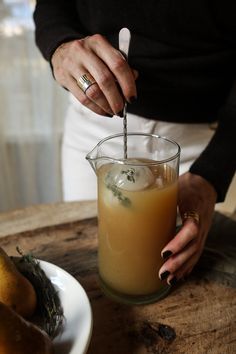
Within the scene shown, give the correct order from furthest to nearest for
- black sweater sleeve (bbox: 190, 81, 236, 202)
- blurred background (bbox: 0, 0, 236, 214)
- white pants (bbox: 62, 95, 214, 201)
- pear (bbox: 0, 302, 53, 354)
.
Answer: blurred background (bbox: 0, 0, 236, 214), white pants (bbox: 62, 95, 214, 201), black sweater sleeve (bbox: 190, 81, 236, 202), pear (bbox: 0, 302, 53, 354)

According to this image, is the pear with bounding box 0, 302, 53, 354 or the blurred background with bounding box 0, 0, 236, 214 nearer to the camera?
the pear with bounding box 0, 302, 53, 354

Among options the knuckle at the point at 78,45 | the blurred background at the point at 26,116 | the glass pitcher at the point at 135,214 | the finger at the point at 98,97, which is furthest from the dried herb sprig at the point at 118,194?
the blurred background at the point at 26,116

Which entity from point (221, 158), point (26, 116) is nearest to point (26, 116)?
point (26, 116)

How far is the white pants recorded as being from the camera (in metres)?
0.88

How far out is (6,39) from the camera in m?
1.28

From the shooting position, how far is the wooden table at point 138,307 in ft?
1.79

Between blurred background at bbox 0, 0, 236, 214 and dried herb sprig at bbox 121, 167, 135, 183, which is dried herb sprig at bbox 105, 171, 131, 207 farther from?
Result: blurred background at bbox 0, 0, 236, 214

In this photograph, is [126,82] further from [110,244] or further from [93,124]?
[93,124]

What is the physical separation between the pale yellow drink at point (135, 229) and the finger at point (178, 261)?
0.02 m

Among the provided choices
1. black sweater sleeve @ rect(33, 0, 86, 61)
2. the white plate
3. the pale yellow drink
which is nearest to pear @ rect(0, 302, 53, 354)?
the white plate

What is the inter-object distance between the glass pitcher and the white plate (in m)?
0.07

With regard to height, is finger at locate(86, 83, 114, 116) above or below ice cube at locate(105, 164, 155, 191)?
above

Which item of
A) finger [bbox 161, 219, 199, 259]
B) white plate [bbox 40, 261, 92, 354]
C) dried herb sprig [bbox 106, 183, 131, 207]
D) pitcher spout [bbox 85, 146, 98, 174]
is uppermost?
pitcher spout [bbox 85, 146, 98, 174]

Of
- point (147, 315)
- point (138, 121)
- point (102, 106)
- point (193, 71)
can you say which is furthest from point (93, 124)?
point (147, 315)
